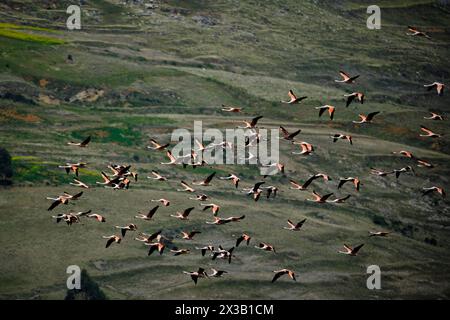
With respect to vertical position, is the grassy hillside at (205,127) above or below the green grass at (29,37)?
below

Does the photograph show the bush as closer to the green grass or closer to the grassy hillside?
the grassy hillside

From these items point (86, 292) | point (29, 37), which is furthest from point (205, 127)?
point (86, 292)

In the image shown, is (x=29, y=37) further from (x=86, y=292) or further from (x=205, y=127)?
(x=86, y=292)

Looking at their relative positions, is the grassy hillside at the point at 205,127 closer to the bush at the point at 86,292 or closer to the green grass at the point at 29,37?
the green grass at the point at 29,37

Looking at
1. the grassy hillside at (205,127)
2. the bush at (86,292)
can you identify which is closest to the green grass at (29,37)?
the grassy hillside at (205,127)

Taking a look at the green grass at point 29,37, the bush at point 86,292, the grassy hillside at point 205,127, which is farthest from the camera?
the green grass at point 29,37

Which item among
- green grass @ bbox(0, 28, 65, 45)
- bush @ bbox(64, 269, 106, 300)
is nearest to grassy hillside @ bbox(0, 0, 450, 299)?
green grass @ bbox(0, 28, 65, 45)

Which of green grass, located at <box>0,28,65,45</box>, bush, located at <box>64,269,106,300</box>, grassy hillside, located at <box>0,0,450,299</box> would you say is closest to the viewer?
bush, located at <box>64,269,106,300</box>

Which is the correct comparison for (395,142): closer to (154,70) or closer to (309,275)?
(154,70)
